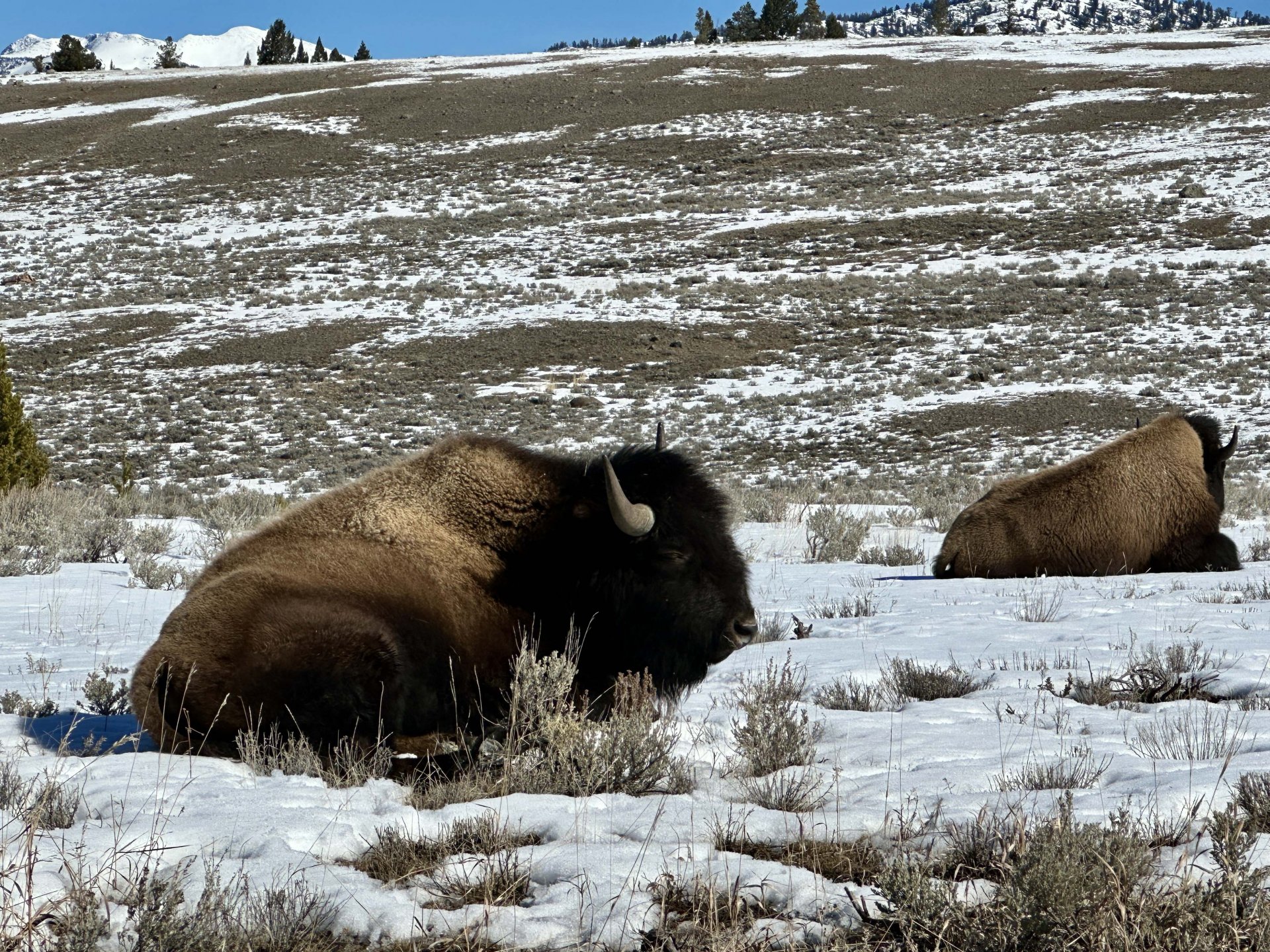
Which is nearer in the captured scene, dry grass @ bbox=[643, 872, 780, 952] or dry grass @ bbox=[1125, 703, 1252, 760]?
dry grass @ bbox=[643, 872, 780, 952]

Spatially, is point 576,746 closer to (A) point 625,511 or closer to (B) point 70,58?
(A) point 625,511

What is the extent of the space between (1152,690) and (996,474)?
13.9m

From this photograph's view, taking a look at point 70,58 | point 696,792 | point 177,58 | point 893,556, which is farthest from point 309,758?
point 177,58

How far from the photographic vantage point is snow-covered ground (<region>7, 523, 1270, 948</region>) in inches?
102

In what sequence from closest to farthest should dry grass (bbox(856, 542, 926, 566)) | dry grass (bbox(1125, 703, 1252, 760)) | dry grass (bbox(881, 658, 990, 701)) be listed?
dry grass (bbox(1125, 703, 1252, 760)), dry grass (bbox(881, 658, 990, 701)), dry grass (bbox(856, 542, 926, 566))

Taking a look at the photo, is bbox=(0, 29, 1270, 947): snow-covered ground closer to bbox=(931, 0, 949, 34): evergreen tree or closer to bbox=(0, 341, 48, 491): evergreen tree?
bbox=(0, 341, 48, 491): evergreen tree

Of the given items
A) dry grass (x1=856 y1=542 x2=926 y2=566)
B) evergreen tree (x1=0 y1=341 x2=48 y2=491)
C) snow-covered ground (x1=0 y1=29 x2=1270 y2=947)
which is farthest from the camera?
evergreen tree (x1=0 y1=341 x2=48 y2=491)

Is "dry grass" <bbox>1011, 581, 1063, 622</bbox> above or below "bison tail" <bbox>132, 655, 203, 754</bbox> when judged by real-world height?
below

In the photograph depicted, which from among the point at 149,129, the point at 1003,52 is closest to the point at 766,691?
the point at 149,129

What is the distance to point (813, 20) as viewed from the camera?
99.4 meters

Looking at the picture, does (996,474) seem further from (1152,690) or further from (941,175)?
(941,175)

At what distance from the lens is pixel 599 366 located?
28.3 metres

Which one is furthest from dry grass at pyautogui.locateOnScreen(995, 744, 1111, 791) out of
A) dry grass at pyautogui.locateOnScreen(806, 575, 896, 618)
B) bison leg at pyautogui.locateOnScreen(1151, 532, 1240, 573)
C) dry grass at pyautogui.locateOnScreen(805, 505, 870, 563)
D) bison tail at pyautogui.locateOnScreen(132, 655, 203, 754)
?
dry grass at pyautogui.locateOnScreen(805, 505, 870, 563)

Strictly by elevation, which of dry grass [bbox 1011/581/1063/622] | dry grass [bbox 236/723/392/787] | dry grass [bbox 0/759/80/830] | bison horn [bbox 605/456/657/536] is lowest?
dry grass [bbox 1011/581/1063/622]
